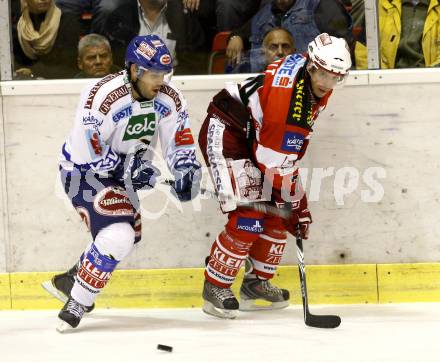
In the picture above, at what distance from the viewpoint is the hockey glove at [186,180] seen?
174 inches

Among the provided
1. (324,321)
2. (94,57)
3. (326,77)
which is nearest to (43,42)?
(94,57)

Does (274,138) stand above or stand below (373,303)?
above

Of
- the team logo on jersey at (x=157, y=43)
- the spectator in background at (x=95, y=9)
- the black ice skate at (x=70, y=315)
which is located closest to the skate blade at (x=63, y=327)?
the black ice skate at (x=70, y=315)

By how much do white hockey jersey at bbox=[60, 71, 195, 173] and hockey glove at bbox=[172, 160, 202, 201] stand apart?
37 mm

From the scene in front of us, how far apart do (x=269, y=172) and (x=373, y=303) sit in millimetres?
884

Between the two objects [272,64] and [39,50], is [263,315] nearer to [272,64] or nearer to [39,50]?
[272,64]

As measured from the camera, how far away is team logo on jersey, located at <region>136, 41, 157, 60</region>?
4262 millimetres

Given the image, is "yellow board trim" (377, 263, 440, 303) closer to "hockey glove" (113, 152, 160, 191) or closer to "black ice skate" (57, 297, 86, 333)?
"hockey glove" (113, 152, 160, 191)

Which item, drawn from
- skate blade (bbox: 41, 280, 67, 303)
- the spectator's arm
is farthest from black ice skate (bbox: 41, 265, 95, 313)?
the spectator's arm

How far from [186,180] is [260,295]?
0.79 metres

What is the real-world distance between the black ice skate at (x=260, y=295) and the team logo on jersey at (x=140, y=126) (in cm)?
92

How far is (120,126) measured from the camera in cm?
442

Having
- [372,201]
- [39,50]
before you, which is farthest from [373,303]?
[39,50]

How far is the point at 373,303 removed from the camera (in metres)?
4.93
